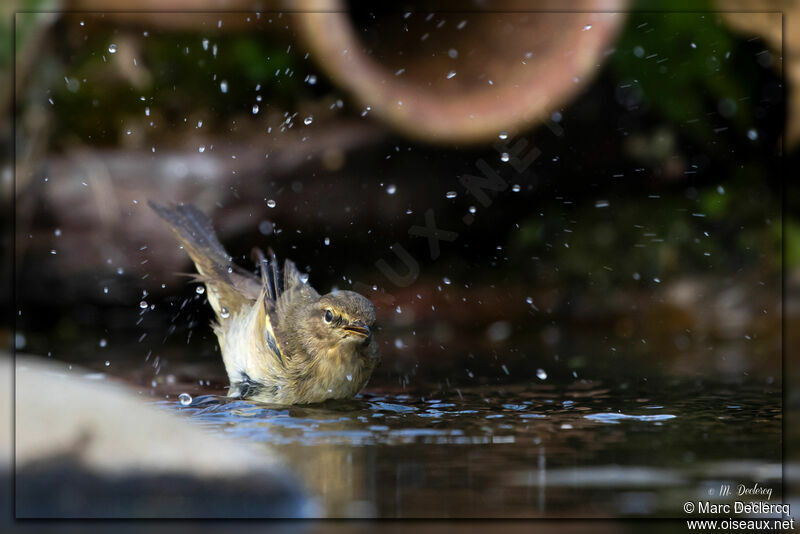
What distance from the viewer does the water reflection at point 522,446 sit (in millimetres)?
2963

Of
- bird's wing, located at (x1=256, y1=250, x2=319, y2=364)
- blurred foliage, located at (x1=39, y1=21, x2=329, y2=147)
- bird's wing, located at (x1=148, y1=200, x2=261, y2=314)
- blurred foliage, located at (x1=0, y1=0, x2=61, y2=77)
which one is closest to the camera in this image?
bird's wing, located at (x1=256, y1=250, x2=319, y2=364)

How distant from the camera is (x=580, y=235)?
320 inches

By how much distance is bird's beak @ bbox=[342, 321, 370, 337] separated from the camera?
457 cm

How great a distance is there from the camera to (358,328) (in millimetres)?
4590

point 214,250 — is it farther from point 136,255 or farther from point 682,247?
point 682,247

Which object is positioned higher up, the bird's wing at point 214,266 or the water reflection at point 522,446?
the bird's wing at point 214,266

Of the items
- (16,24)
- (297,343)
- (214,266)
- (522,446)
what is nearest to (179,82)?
(16,24)

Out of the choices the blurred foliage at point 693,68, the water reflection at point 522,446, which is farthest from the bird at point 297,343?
the blurred foliage at point 693,68

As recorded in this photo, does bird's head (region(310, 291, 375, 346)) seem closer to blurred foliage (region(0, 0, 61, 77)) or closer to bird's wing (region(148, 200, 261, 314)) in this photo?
bird's wing (region(148, 200, 261, 314))

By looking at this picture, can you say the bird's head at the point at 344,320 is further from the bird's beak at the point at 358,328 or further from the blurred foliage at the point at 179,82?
the blurred foliage at the point at 179,82

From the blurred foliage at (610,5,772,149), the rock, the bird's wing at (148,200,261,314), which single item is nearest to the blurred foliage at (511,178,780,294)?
the blurred foliage at (610,5,772,149)

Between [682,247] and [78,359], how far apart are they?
4.62 m

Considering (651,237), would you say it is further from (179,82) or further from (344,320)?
(344,320)

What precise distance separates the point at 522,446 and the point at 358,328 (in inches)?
47.4
